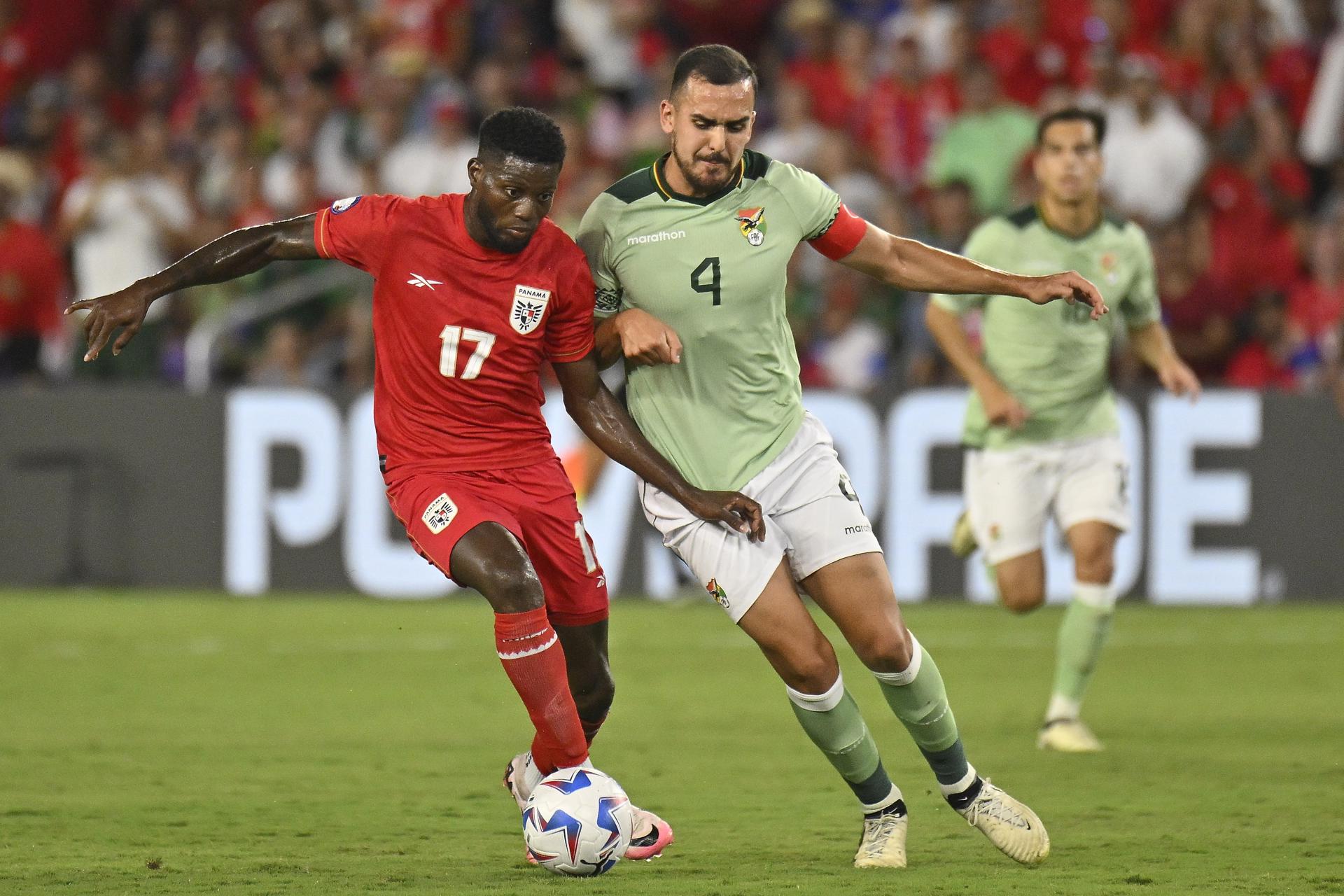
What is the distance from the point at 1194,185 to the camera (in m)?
14.5

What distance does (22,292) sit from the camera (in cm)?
1486

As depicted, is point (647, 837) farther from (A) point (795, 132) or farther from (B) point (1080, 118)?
(A) point (795, 132)

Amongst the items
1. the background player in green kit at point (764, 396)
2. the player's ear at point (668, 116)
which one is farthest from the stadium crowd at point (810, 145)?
the player's ear at point (668, 116)

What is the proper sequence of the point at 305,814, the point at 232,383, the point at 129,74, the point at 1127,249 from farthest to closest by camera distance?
1. the point at 129,74
2. the point at 232,383
3. the point at 1127,249
4. the point at 305,814

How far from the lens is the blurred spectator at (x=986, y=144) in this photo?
14.3 m

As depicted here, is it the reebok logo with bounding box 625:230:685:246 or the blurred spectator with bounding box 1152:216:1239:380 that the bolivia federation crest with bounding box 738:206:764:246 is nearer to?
the reebok logo with bounding box 625:230:685:246

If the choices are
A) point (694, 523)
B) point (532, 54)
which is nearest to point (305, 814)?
point (694, 523)

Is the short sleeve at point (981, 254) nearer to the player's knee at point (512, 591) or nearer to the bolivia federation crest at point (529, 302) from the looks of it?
the bolivia federation crest at point (529, 302)

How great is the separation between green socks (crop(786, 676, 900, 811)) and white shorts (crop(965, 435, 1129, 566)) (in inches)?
107

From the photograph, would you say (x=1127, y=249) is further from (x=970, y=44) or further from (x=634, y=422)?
(x=970, y=44)

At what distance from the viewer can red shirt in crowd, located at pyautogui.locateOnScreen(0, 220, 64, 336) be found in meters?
14.8

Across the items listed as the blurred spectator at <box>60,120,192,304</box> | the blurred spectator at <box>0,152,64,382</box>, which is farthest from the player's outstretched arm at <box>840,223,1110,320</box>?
the blurred spectator at <box>0,152,64,382</box>

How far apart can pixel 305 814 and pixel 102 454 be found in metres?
7.82

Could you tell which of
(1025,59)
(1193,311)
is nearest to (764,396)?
(1193,311)
